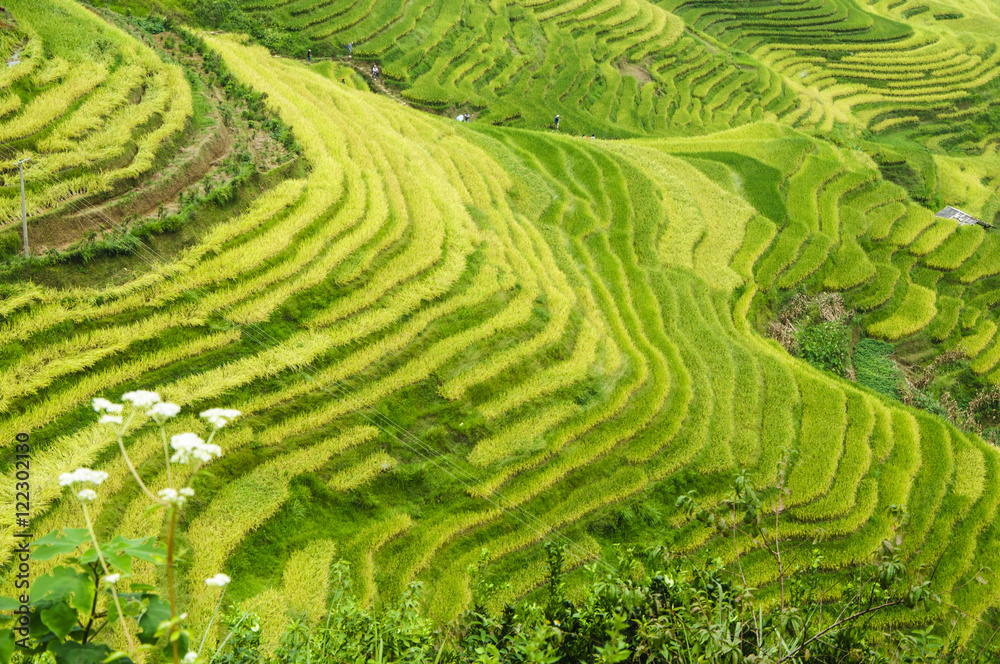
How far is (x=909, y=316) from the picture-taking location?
16578 mm

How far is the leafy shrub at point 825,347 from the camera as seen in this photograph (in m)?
14.4

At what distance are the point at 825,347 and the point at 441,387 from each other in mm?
9674

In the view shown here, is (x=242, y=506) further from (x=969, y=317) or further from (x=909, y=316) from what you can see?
(x=969, y=317)

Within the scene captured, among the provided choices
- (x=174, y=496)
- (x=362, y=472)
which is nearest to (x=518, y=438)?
(x=362, y=472)

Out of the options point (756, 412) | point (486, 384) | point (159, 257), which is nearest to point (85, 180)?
point (159, 257)

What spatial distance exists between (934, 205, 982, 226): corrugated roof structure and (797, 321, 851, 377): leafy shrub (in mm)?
9598

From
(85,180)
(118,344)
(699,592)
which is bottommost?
(699,592)

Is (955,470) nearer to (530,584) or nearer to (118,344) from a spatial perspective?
(530,584)

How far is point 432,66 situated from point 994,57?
130 feet

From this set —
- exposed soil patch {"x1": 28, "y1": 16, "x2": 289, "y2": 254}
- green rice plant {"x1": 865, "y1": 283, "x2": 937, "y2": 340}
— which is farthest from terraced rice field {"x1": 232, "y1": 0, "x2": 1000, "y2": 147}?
green rice plant {"x1": 865, "y1": 283, "x2": 937, "y2": 340}

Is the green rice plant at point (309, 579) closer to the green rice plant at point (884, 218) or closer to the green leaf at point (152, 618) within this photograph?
the green leaf at point (152, 618)

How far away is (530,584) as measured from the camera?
26.5 feet

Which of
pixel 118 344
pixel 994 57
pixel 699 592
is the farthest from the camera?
pixel 994 57

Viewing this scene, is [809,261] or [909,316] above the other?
[809,261]
